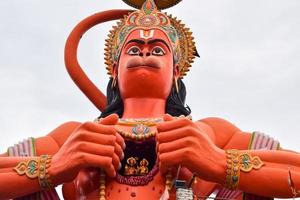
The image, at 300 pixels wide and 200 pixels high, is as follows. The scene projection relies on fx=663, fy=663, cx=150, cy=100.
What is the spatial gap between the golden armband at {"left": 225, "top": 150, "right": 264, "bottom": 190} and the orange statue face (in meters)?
1.07

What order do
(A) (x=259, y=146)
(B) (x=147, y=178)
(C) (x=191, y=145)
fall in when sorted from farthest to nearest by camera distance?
(A) (x=259, y=146) → (B) (x=147, y=178) → (C) (x=191, y=145)

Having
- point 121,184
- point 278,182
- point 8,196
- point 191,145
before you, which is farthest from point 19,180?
point 278,182

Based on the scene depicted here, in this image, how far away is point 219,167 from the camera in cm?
479

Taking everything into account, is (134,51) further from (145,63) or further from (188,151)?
(188,151)

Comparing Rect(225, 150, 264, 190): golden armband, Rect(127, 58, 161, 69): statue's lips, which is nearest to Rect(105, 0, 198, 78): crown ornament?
Rect(127, 58, 161, 69): statue's lips

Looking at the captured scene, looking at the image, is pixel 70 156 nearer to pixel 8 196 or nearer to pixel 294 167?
pixel 8 196

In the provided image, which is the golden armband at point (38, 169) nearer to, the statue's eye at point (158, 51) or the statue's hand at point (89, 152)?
the statue's hand at point (89, 152)

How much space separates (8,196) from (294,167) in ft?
7.08

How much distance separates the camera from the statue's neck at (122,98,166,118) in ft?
18.5

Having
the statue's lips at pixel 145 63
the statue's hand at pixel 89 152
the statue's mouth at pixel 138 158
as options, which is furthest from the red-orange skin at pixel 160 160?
the statue's lips at pixel 145 63

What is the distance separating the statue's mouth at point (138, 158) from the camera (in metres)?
5.19

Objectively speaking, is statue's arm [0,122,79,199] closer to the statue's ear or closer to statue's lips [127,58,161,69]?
statue's lips [127,58,161,69]

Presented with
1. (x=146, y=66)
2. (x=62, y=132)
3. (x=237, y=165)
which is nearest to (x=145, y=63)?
(x=146, y=66)

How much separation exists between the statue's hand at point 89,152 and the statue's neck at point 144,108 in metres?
0.69
